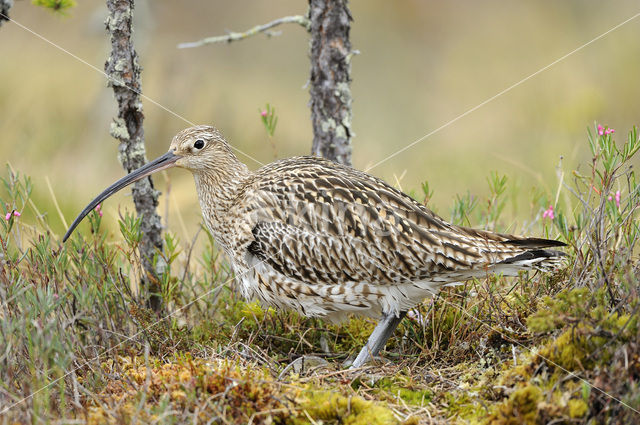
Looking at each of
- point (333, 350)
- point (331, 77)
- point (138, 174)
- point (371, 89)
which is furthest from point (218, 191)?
point (371, 89)

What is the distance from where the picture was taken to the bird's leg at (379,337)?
13.6 feet

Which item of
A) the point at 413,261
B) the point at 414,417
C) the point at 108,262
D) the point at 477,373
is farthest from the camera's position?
the point at 108,262

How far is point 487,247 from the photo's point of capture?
404 centimetres

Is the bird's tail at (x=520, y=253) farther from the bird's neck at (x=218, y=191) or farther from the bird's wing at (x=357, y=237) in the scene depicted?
the bird's neck at (x=218, y=191)

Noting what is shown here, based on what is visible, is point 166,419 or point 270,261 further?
point 270,261

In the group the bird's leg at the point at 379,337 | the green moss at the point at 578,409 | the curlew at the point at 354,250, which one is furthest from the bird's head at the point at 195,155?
the green moss at the point at 578,409

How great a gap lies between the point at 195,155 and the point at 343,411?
7.44 ft

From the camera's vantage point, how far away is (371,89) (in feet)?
43.8

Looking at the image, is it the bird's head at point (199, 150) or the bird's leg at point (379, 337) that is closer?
the bird's leg at point (379, 337)

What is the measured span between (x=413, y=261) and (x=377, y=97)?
31.1 ft

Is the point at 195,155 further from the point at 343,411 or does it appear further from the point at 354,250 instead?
the point at 343,411

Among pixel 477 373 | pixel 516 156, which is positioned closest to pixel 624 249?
pixel 477 373

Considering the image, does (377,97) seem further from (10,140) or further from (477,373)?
(477,373)

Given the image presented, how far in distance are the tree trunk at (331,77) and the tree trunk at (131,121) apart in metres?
1.48
